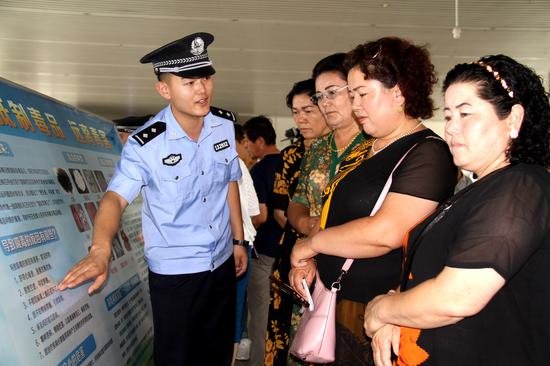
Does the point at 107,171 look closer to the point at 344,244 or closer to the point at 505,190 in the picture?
the point at 344,244

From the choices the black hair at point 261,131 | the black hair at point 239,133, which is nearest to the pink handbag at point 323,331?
the black hair at point 261,131

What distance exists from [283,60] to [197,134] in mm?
5787

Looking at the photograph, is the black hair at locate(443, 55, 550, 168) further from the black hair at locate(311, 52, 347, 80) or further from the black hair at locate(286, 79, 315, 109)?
the black hair at locate(286, 79, 315, 109)

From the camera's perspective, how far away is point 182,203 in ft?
7.09

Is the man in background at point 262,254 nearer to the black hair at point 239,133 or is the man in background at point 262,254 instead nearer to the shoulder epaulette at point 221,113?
the black hair at point 239,133

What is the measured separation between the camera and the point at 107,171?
2.86 m

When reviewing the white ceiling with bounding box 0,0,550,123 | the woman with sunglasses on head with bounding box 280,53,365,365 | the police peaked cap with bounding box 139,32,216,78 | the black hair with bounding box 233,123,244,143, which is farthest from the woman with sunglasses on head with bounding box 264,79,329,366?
the white ceiling with bounding box 0,0,550,123

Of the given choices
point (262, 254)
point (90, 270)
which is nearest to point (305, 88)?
point (262, 254)

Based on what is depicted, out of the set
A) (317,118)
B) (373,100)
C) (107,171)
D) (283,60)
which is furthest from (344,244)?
(283,60)

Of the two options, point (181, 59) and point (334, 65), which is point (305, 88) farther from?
point (181, 59)

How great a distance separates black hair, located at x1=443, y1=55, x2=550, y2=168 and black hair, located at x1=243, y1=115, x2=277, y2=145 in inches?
117

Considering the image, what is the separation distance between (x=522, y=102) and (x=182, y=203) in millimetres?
1399

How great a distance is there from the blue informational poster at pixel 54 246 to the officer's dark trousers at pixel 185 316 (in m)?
0.25

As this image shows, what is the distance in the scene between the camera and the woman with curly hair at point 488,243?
3.31ft
